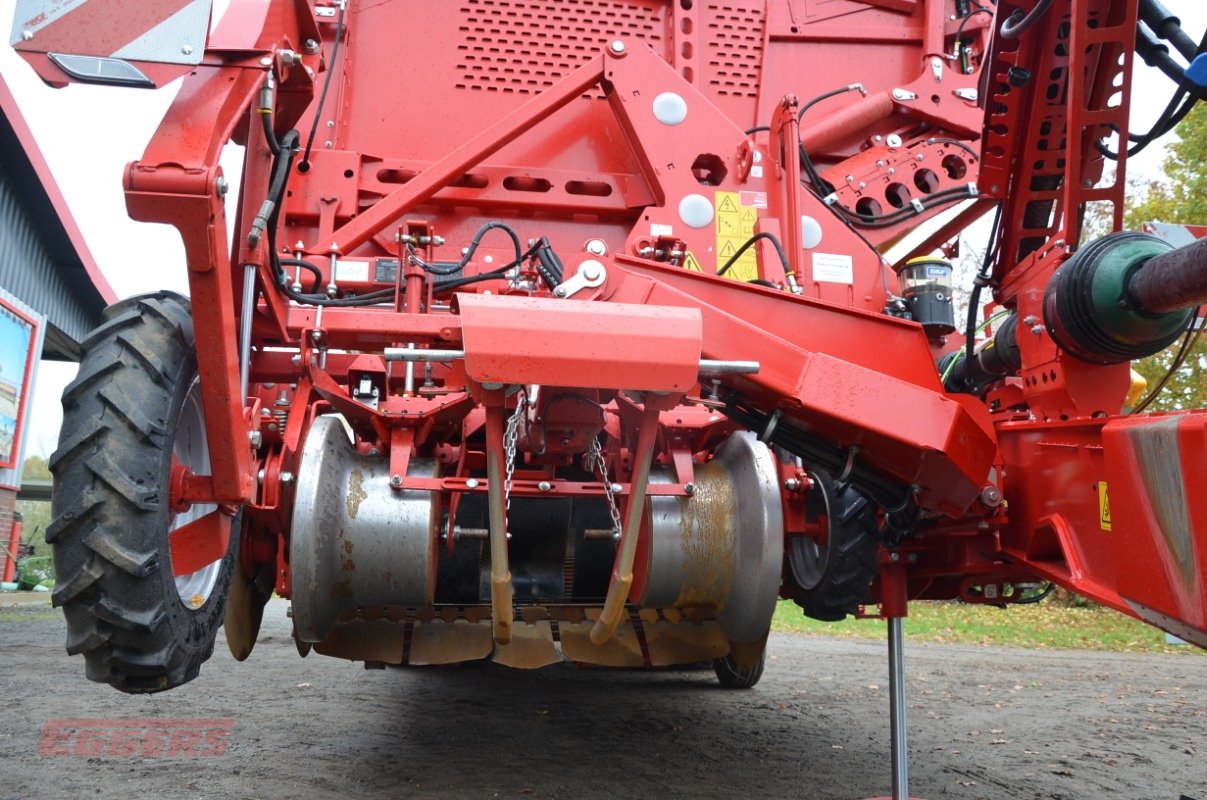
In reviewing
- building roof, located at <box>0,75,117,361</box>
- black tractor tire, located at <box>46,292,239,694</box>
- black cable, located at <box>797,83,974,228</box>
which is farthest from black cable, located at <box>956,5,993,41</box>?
building roof, located at <box>0,75,117,361</box>

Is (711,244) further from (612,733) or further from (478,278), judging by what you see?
(612,733)

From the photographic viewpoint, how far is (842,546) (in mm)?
2791

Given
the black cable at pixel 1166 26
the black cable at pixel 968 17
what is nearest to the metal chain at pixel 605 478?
the black cable at pixel 1166 26

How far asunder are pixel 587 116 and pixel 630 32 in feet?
1.83

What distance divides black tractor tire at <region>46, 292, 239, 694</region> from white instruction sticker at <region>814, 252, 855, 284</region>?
2299 mm

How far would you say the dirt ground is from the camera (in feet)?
10.7

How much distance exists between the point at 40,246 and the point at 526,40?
38.6 ft

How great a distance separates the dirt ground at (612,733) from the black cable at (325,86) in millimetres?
2291

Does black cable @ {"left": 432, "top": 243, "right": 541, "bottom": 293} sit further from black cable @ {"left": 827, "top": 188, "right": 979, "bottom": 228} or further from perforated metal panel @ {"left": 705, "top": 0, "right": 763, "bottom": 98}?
perforated metal panel @ {"left": 705, "top": 0, "right": 763, "bottom": 98}

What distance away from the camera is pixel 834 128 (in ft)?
13.1

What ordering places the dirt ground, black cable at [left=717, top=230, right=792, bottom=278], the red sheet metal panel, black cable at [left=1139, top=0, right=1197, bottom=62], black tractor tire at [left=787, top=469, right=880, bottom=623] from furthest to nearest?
the dirt ground, black cable at [left=717, top=230, right=792, bottom=278], black tractor tire at [left=787, top=469, right=880, bottom=623], black cable at [left=1139, top=0, right=1197, bottom=62], the red sheet metal panel

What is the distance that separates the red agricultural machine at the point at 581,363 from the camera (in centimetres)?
200

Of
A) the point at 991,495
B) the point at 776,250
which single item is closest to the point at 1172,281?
the point at 991,495

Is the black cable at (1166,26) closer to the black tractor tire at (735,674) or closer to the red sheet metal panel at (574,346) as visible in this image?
the red sheet metal panel at (574,346)
